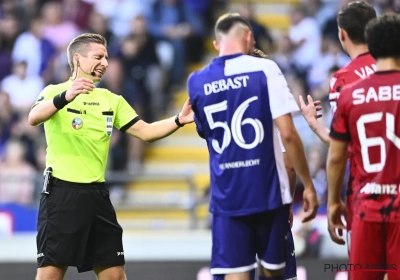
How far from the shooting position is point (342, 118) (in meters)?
5.41

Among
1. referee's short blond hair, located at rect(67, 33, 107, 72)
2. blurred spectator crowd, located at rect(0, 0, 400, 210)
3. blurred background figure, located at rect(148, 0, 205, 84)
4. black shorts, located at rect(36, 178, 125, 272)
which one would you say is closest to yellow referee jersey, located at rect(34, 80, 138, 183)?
black shorts, located at rect(36, 178, 125, 272)

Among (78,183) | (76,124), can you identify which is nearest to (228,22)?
(76,124)

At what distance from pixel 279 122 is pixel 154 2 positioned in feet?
26.5

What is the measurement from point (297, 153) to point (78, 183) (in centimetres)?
175

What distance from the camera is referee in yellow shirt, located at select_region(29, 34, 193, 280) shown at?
6512 millimetres

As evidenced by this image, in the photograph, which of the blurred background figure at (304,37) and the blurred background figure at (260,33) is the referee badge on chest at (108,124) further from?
the blurred background figure at (304,37)

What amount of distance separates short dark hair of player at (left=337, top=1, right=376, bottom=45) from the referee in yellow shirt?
1.38 meters

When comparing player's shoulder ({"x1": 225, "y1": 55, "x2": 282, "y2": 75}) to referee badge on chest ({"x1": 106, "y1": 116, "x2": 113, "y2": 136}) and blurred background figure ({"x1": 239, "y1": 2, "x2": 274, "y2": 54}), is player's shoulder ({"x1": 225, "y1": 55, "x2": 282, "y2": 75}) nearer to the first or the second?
referee badge on chest ({"x1": 106, "y1": 116, "x2": 113, "y2": 136})

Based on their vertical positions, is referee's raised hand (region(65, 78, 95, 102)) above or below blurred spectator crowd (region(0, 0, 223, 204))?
below

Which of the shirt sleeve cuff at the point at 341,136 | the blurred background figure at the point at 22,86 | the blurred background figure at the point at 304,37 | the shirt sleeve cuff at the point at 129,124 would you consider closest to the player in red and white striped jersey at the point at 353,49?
the shirt sleeve cuff at the point at 341,136

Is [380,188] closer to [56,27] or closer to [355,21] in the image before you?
[355,21]

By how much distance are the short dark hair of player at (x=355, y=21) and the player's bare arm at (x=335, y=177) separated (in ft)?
2.83

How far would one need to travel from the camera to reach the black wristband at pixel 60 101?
6.35 m

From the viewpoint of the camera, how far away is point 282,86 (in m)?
5.78
